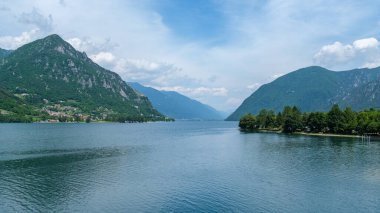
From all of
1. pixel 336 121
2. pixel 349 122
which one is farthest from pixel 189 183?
pixel 349 122

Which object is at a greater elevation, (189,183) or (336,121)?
(336,121)

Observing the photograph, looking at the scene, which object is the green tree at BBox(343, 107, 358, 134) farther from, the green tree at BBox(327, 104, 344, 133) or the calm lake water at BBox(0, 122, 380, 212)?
the calm lake water at BBox(0, 122, 380, 212)

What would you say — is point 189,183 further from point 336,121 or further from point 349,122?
point 349,122

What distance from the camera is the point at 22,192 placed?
5847 cm

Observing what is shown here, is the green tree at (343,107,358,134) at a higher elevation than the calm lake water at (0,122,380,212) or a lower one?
higher

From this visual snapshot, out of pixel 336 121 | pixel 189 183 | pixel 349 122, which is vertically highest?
pixel 336 121

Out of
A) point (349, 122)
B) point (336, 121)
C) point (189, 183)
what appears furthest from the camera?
Answer: point (336, 121)

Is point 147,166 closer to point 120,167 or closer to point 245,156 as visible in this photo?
point 120,167

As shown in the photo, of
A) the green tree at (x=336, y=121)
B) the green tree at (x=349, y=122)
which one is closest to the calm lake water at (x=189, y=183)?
the green tree at (x=349, y=122)

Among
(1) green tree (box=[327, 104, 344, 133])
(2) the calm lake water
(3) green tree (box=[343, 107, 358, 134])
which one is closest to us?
(2) the calm lake water

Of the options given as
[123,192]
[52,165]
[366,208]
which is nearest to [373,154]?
[366,208]

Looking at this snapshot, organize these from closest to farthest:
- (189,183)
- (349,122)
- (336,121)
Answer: (189,183)
(349,122)
(336,121)

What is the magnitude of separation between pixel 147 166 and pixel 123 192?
28.4 meters

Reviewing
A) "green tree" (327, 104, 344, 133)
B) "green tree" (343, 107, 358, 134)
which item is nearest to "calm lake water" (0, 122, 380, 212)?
"green tree" (343, 107, 358, 134)
